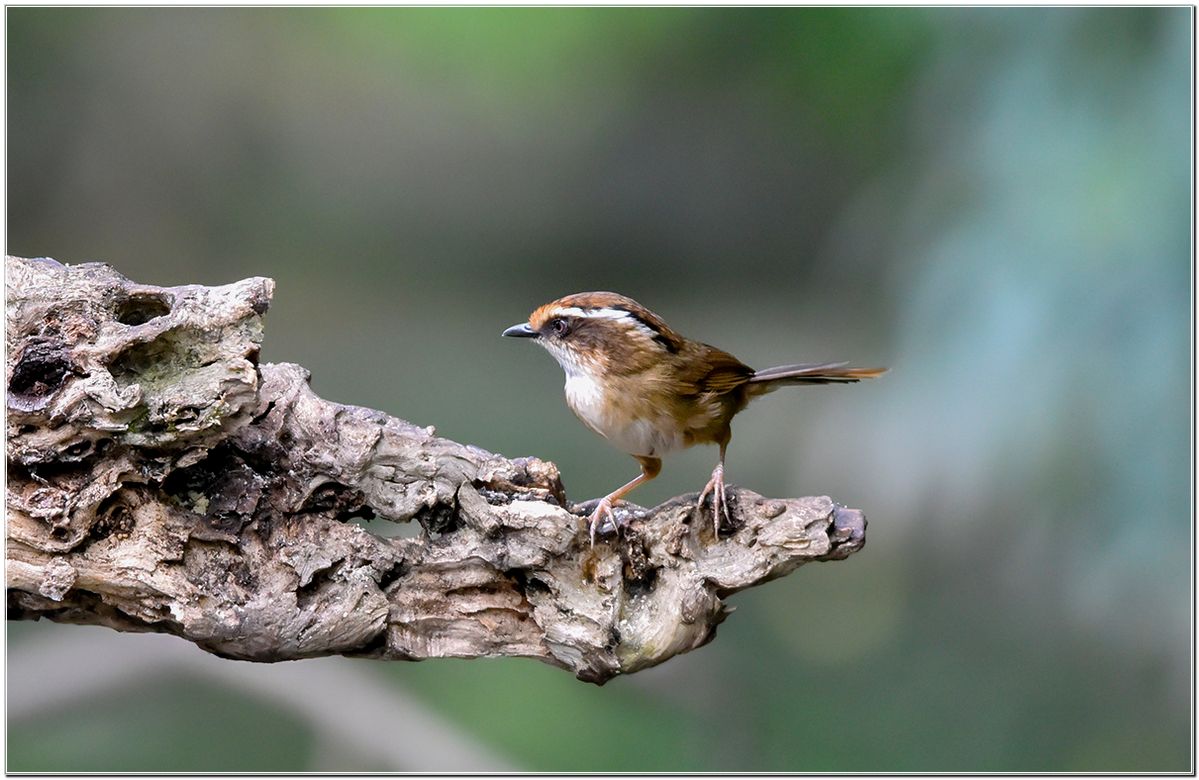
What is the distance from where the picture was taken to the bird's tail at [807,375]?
2.40m

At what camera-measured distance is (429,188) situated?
6.46 metres

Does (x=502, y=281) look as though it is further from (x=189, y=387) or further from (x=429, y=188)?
(x=189, y=387)

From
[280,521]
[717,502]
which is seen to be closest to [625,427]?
[717,502]

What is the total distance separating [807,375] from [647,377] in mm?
363

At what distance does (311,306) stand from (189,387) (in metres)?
4.79

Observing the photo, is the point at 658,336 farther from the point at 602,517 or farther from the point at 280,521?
the point at 280,521

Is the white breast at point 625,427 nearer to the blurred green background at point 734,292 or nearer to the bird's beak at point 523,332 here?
the bird's beak at point 523,332

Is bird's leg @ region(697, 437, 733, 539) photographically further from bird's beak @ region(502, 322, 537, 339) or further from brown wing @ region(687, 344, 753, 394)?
bird's beak @ region(502, 322, 537, 339)

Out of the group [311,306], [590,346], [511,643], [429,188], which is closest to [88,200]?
[311,306]

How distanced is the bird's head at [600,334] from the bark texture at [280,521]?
1.34 feet

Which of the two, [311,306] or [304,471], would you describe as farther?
[311,306]

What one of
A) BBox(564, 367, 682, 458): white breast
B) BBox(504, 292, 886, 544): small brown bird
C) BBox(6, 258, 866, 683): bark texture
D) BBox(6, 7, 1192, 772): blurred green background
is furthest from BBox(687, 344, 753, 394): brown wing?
BBox(6, 7, 1192, 772): blurred green background

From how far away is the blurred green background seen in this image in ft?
11.2

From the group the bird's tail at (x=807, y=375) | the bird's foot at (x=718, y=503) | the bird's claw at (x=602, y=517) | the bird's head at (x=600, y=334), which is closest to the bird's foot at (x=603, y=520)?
the bird's claw at (x=602, y=517)
